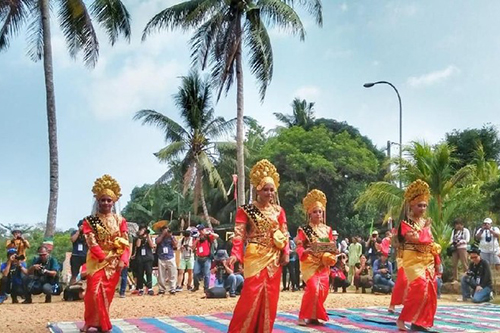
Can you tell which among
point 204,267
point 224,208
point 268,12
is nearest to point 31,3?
point 268,12

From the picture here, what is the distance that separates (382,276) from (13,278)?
27.4 ft

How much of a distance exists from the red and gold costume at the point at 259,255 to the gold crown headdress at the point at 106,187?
1976 mm

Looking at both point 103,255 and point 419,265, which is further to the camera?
point 419,265

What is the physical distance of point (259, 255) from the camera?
6445 millimetres

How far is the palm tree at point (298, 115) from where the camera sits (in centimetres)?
4447

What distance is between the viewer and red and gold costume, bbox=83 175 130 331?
295 inches

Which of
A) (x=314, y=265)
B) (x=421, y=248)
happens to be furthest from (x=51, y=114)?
(x=421, y=248)

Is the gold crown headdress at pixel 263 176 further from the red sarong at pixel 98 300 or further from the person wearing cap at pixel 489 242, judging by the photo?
the person wearing cap at pixel 489 242

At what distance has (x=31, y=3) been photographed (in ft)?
58.9

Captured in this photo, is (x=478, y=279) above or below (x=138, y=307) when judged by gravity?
above

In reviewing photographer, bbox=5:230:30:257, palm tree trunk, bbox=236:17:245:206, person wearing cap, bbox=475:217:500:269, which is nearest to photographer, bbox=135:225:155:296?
photographer, bbox=5:230:30:257

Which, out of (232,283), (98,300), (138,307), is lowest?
(138,307)

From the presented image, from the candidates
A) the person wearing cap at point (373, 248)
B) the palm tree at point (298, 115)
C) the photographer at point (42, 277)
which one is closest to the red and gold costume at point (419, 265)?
the photographer at point (42, 277)

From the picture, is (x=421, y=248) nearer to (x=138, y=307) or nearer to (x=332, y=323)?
(x=332, y=323)
